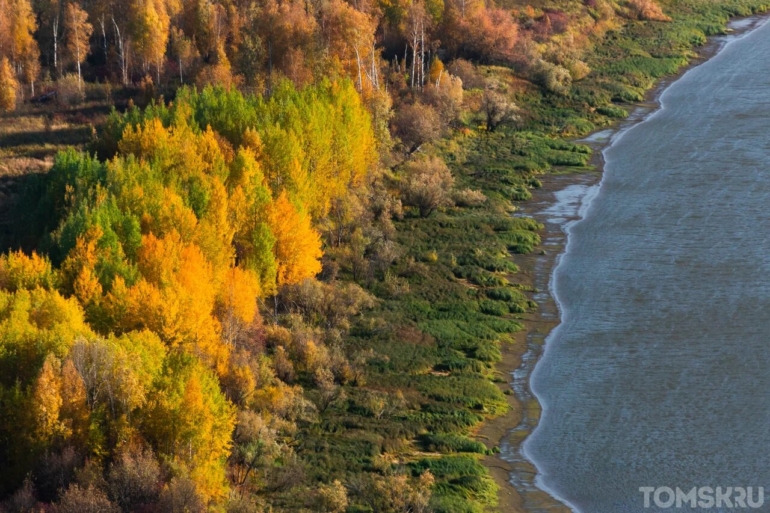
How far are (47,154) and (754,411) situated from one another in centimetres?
4336

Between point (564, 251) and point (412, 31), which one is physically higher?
point (412, 31)

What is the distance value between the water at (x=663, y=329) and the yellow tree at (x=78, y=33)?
116ft

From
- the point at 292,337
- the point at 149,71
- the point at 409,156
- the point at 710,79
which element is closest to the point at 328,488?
the point at 292,337

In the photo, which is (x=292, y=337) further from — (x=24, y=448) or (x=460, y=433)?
(x=24, y=448)

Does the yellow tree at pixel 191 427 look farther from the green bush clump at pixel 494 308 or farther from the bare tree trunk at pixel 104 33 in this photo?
the bare tree trunk at pixel 104 33

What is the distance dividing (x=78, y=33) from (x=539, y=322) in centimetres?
4299

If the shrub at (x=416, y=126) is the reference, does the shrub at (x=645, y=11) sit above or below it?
above

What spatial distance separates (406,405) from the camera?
44.3 meters

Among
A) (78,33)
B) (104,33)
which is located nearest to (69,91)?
(78,33)

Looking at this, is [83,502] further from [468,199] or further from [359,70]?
[359,70]

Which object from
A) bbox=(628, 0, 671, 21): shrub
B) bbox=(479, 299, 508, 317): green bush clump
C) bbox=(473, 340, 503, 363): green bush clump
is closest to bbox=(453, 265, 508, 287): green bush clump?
bbox=(479, 299, 508, 317): green bush clump

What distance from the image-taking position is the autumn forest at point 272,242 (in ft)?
121

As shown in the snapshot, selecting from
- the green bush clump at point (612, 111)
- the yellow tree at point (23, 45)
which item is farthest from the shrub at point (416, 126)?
the yellow tree at point (23, 45)

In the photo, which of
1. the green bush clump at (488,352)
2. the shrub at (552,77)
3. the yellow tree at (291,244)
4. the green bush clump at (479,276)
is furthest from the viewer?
the shrub at (552,77)
